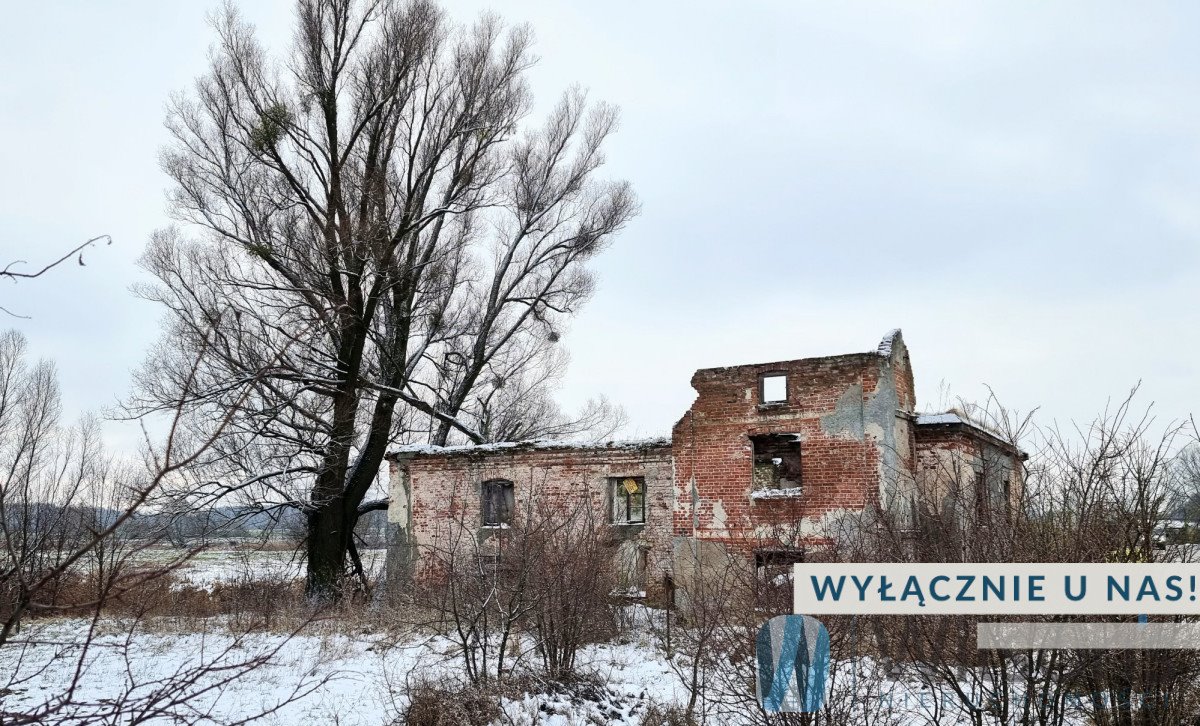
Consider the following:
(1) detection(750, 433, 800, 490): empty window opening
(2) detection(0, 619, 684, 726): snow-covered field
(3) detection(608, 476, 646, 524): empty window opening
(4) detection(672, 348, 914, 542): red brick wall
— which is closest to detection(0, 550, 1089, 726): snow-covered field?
(2) detection(0, 619, 684, 726): snow-covered field

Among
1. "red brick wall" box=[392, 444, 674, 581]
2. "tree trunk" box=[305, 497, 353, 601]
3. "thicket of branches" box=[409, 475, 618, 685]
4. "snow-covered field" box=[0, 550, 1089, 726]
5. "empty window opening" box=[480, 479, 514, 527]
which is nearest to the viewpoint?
"snow-covered field" box=[0, 550, 1089, 726]

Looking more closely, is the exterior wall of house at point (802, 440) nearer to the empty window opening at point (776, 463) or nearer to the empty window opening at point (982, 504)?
the empty window opening at point (776, 463)

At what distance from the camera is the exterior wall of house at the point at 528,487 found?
18875 mm

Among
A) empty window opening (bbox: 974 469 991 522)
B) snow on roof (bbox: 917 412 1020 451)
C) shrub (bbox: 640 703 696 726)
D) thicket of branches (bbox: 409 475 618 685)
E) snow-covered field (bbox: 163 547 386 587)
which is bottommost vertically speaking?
snow-covered field (bbox: 163 547 386 587)

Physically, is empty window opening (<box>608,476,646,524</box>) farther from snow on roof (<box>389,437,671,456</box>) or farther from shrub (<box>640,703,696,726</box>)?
shrub (<box>640,703,696,726</box>)

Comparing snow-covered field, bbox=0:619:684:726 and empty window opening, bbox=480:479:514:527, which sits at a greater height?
empty window opening, bbox=480:479:514:527

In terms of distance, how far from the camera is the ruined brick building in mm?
16828

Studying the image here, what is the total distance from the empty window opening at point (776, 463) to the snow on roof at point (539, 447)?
1.94 meters

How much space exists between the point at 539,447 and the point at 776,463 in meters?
5.20

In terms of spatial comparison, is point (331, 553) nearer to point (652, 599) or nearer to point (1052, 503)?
A: point (652, 599)

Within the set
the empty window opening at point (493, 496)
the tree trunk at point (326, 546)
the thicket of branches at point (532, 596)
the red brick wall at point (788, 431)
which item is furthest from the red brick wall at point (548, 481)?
the thicket of branches at point (532, 596)

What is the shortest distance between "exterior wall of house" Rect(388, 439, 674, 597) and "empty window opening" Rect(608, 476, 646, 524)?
13cm

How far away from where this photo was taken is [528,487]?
795 inches

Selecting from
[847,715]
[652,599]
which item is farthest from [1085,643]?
[652,599]
